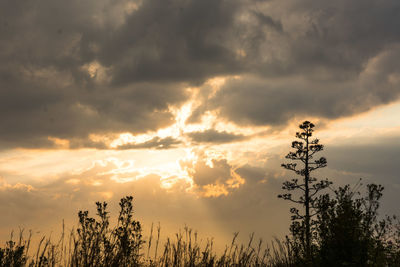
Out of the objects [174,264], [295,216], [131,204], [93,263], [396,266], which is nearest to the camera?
[93,263]

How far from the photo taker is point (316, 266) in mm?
10523

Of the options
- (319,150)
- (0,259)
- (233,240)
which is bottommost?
(0,259)

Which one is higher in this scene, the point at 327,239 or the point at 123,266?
the point at 327,239

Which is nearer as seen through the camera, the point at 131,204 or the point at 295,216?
the point at 131,204

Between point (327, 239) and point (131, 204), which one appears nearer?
point (327, 239)

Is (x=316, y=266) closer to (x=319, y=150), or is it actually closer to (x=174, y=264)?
(x=174, y=264)

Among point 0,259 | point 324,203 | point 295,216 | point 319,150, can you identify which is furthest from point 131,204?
point 319,150

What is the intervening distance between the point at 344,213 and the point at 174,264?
4.87 meters

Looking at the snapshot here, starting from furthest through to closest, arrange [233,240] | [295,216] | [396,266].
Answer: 1. [295,216]
2. [396,266]
3. [233,240]

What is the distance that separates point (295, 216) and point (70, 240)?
2467 cm

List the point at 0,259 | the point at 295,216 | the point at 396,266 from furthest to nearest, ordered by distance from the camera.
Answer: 1. the point at 295,216
2. the point at 0,259
3. the point at 396,266

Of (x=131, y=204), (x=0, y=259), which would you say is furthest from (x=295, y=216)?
(x=0, y=259)

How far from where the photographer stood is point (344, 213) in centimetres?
1066

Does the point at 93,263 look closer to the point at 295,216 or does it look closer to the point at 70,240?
the point at 70,240
